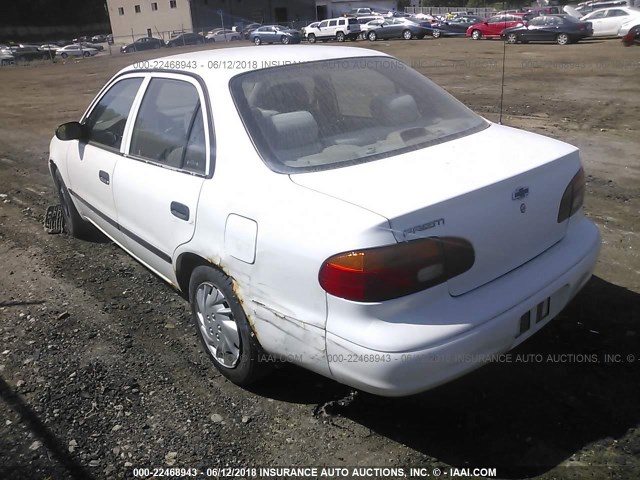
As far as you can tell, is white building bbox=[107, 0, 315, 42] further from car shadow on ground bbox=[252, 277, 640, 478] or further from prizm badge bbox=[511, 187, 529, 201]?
prizm badge bbox=[511, 187, 529, 201]

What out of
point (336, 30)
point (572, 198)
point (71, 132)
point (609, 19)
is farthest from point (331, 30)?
point (572, 198)

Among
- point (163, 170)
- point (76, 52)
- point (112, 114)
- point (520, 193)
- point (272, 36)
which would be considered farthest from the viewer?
point (76, 52)

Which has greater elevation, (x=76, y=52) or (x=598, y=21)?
(x=598, y=21)

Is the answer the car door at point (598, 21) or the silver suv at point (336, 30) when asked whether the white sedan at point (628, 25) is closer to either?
the car door at point (598, 21)

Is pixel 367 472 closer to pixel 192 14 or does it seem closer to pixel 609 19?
pixel 609 19

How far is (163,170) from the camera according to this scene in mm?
3316

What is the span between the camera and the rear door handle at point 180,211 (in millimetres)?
3051

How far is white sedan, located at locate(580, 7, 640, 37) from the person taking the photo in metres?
27.8

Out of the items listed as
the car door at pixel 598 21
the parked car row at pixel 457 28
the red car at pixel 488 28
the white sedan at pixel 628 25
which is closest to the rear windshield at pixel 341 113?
the parked car row at pixel 457 28

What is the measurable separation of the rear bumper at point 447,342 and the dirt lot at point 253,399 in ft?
1.46

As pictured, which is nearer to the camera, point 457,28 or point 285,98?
point 285,98

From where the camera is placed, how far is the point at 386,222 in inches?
86.0

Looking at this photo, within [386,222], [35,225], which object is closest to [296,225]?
[386,222]

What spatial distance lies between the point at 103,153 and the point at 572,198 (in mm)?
3090
